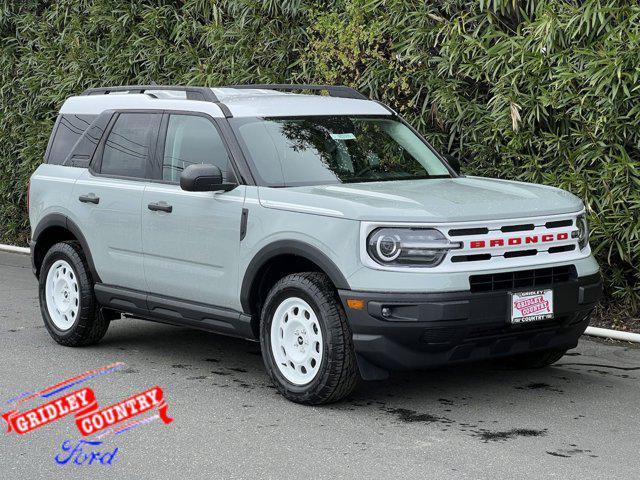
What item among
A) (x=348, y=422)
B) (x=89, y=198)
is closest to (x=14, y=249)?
(x=89, y=198)

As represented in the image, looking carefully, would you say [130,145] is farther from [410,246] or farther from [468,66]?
[468,66]

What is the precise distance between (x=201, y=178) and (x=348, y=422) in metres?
1.72

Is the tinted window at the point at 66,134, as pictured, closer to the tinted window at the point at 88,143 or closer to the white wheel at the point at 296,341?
the tinted window at the point at 88,143

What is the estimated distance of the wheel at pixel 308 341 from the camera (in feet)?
20.9

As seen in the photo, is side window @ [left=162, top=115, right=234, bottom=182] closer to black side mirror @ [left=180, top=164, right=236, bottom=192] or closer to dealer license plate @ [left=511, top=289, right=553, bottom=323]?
black side mirror @ [left=180, top=164, right=236, bottom=192]

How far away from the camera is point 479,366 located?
7605 mm

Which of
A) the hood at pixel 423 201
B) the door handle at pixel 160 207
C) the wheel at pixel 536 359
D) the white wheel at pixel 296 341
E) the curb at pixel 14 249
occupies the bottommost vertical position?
the curb at pixel 14 249

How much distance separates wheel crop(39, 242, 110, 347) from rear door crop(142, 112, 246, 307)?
31.4 inches

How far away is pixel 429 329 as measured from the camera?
20.1ft

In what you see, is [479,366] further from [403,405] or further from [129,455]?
[129,455]

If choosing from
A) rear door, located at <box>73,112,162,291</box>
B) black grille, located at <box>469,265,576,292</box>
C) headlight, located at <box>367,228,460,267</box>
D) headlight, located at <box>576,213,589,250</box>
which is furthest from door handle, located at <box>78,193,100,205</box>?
headlight, located at <box>576,213,589,250</box>

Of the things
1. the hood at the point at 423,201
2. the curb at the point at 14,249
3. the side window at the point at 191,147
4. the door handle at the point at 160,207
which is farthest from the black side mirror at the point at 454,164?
the curb at the point at 14,249

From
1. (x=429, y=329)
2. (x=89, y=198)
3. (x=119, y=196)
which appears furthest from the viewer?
(x=89, y=198)

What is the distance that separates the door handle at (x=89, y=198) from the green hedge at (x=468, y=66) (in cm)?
334
